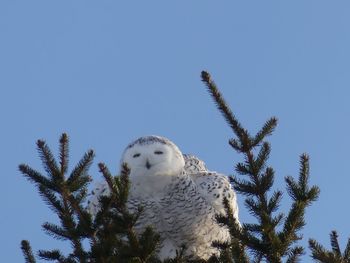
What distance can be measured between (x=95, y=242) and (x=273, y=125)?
130 centimetres

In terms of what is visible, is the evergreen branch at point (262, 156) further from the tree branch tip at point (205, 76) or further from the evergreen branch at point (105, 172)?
the evergreen branch at point (105, 172)

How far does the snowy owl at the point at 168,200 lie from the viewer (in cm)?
591

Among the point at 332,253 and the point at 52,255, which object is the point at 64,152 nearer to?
the point at 52,255

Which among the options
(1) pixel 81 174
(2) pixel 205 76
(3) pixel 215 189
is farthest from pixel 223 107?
(3) pixel 215 189

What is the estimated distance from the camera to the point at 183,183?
20.0 ft

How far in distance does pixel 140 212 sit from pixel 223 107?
37.7 inches

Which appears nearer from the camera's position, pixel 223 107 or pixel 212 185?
pixel 223 107

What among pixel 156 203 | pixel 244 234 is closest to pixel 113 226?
pixel 244 234

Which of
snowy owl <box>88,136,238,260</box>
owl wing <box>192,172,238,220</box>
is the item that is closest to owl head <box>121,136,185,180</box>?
snowy owl <box>88,136,238,260</box>

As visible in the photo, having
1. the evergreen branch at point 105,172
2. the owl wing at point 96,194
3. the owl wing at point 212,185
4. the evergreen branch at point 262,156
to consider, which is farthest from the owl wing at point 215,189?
the evergreen branch at point 105,172

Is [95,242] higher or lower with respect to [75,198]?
lower

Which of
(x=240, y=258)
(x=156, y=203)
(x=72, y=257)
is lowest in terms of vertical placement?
(x=240, y=258)

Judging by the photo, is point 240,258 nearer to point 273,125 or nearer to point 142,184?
point 273,125

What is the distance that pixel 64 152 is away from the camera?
15.1 ft
